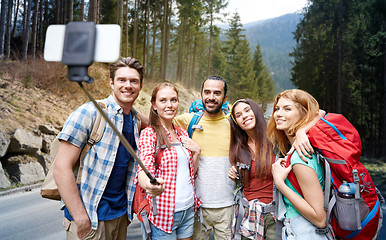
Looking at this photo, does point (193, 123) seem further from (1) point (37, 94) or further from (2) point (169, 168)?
(1) point (37, 94)

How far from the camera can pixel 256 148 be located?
2.86 m

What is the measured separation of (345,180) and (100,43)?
1.87 meters

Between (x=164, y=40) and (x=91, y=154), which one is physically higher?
(x=164, y=40)

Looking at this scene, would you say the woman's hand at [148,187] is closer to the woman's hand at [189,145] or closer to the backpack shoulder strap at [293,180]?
the woman's hand at [189,145]

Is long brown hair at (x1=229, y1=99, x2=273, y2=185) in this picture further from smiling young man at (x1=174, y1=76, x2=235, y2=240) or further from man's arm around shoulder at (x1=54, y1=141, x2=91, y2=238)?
man's arm around shoulder at (x1=54, y1=141, x2=91, y2=238)

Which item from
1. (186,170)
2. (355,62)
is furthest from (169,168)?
(355,62)

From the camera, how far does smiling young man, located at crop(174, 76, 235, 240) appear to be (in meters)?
2.95

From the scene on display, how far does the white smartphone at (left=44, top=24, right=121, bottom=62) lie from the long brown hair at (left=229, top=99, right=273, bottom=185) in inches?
78.1


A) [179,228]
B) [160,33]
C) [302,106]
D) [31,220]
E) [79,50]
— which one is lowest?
[31,220]

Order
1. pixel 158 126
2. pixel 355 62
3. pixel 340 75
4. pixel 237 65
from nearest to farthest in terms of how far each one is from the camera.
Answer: pixel 158 126
pixel 340 75
pixel 355 62
pixel 237 65

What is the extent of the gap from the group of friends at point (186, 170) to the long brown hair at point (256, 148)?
11 mm

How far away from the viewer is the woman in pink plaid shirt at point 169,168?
2348mm

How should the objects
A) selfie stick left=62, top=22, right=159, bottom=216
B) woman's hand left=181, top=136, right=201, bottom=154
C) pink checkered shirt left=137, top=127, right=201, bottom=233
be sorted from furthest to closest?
woman's hand left=181, top=136, right=201, bottom=154 < pink checkered shirt left=137, top=127, right=201, bottom=233 < selfie stick left=62, top=22, right=159, bottom=216

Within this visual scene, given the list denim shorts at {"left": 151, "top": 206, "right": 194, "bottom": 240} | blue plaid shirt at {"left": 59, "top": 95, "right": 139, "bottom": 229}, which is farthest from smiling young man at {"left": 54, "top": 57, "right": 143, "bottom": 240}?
denim shorts at {"left": 151, "top": 206, "right": 194, "bottom": 240}
